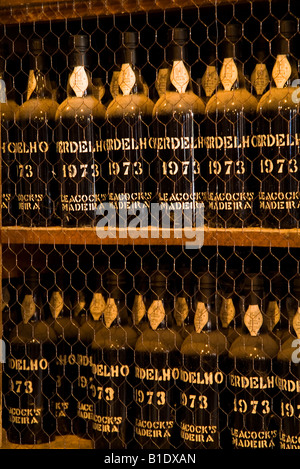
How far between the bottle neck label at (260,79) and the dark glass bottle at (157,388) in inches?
17.1

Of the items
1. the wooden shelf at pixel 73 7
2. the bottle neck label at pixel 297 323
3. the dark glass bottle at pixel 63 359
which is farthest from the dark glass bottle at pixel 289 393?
the wooden shelf at pixel 73 7

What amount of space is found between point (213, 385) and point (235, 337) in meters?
0.10

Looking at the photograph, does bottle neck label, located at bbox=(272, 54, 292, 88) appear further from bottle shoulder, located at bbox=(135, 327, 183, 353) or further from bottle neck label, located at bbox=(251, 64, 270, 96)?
bottle shoulder, located at bbox=(135, 327, 183, 353)

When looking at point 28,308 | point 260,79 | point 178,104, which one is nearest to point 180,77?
point 178,104

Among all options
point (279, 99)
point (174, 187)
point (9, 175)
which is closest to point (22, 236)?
point (9, 175)

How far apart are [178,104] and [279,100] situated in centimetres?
17

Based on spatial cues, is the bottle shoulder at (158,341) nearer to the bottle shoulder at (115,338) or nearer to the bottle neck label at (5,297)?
the bottle shoulder at (115,338)

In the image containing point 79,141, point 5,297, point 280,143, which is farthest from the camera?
point 5,297

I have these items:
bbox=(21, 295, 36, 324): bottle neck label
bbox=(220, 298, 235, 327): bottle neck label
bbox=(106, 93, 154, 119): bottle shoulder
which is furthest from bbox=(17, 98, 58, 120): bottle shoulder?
bbox=(220, 298, 235, 327): bottle neck label

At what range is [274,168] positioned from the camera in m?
1.05

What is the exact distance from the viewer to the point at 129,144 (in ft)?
3.70

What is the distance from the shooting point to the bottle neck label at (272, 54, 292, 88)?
106 centimetres

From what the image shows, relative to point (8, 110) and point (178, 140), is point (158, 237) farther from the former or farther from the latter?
point (8, 110)
